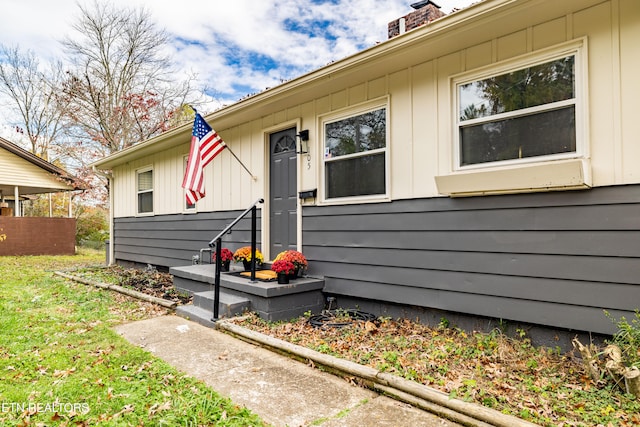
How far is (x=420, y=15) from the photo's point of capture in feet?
15.1

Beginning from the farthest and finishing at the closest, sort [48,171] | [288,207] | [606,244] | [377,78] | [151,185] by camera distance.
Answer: [48,171] → [151,185] → [288,207] → [377,78] → [606,244]

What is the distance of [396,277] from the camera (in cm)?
422

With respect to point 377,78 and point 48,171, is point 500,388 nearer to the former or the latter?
point 377,78

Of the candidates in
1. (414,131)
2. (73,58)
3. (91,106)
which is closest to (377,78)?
(414,131)

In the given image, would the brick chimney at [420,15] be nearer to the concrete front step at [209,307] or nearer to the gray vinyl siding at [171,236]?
the gray vinyl siding at [171,236]

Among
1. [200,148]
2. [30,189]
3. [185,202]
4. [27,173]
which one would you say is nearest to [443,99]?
[200,148]

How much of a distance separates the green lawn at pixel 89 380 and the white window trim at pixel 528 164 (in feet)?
8.84

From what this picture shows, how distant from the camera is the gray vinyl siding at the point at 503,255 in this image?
2916mm

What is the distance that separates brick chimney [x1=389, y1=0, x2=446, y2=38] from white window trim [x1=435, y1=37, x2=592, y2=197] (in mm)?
1246

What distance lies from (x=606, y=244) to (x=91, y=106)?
17826mm

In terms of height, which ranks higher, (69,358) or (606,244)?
(606,244)

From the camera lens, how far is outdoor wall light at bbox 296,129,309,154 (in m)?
5.24

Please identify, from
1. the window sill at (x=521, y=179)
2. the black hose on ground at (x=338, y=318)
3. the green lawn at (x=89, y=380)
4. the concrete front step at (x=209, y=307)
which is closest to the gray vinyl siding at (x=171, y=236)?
the concrete front step at (x=209, y=307)

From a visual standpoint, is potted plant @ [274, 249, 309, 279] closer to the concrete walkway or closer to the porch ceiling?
the concrete walkway
